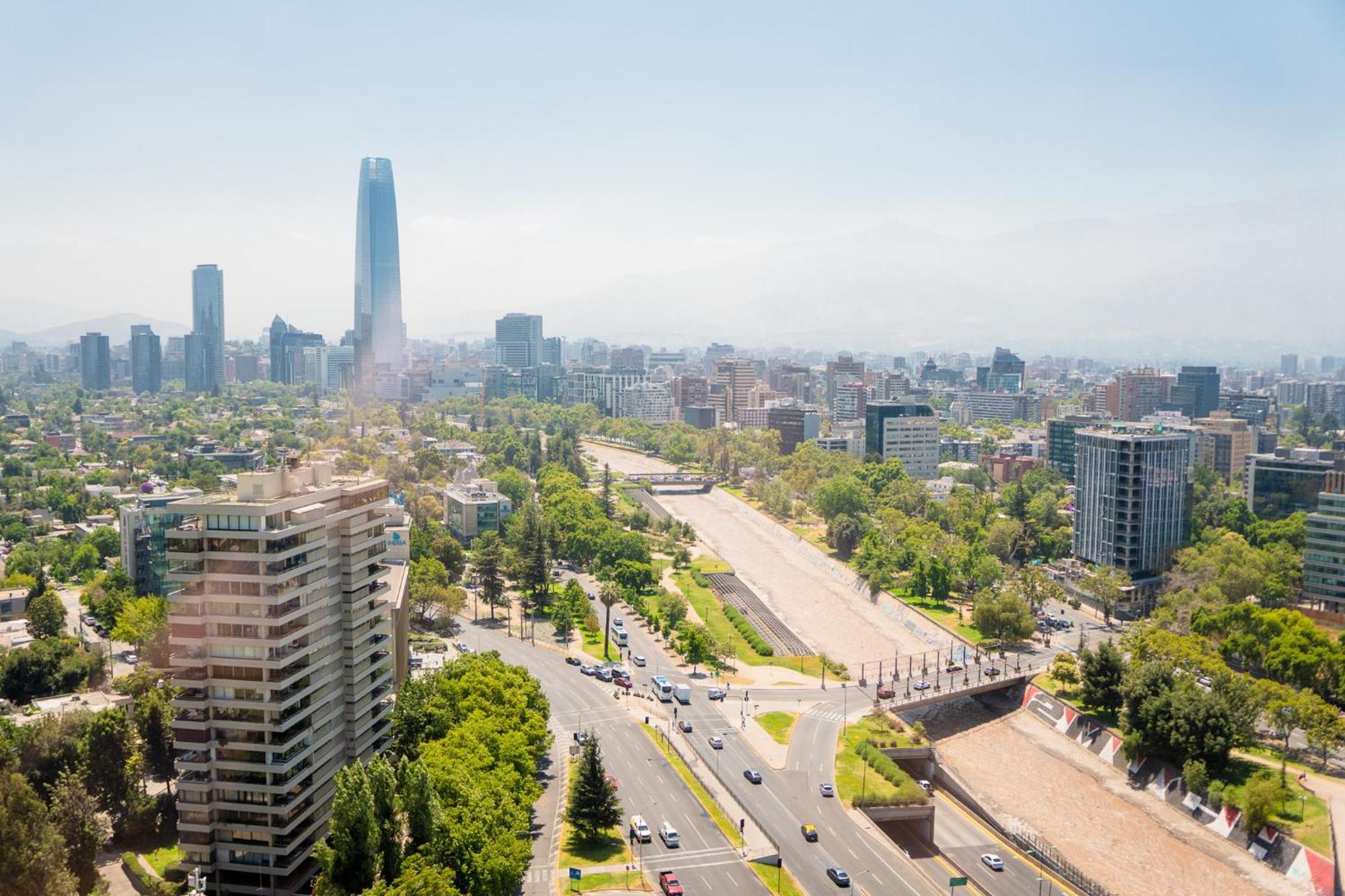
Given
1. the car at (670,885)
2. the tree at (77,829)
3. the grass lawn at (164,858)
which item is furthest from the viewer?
the grass lawn at (164,858)

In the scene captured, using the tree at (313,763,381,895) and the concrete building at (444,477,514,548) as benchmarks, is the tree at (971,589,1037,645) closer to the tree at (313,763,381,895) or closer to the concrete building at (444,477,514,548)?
the concrete building at (444,477,514,548)

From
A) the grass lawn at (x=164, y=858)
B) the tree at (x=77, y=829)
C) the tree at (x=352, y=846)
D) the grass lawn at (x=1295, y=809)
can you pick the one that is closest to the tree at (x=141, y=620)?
the grass lawn at (x=164, y=858)

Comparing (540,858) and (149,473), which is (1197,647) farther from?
(149,473)

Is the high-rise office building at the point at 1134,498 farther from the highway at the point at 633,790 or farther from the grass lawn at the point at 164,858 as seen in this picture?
the grass lawn at the point at 164,858

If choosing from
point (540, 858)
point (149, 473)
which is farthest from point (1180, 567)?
point (149, 473)

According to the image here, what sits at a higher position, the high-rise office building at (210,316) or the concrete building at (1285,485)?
the high-rise office building at (210,316)

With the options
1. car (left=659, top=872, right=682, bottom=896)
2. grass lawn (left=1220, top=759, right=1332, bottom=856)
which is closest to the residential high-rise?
car (left=659, top=872, right=682, bottom=896)

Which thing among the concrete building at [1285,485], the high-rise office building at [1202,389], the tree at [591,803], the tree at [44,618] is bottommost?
the tree at [591,803]

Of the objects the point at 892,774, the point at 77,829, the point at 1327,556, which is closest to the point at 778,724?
the point at 892,774

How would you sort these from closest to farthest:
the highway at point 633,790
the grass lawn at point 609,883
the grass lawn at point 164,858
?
the grass lawn at point 609,883 < the grass lawn at point 164,858 < the highway at point 633,790
